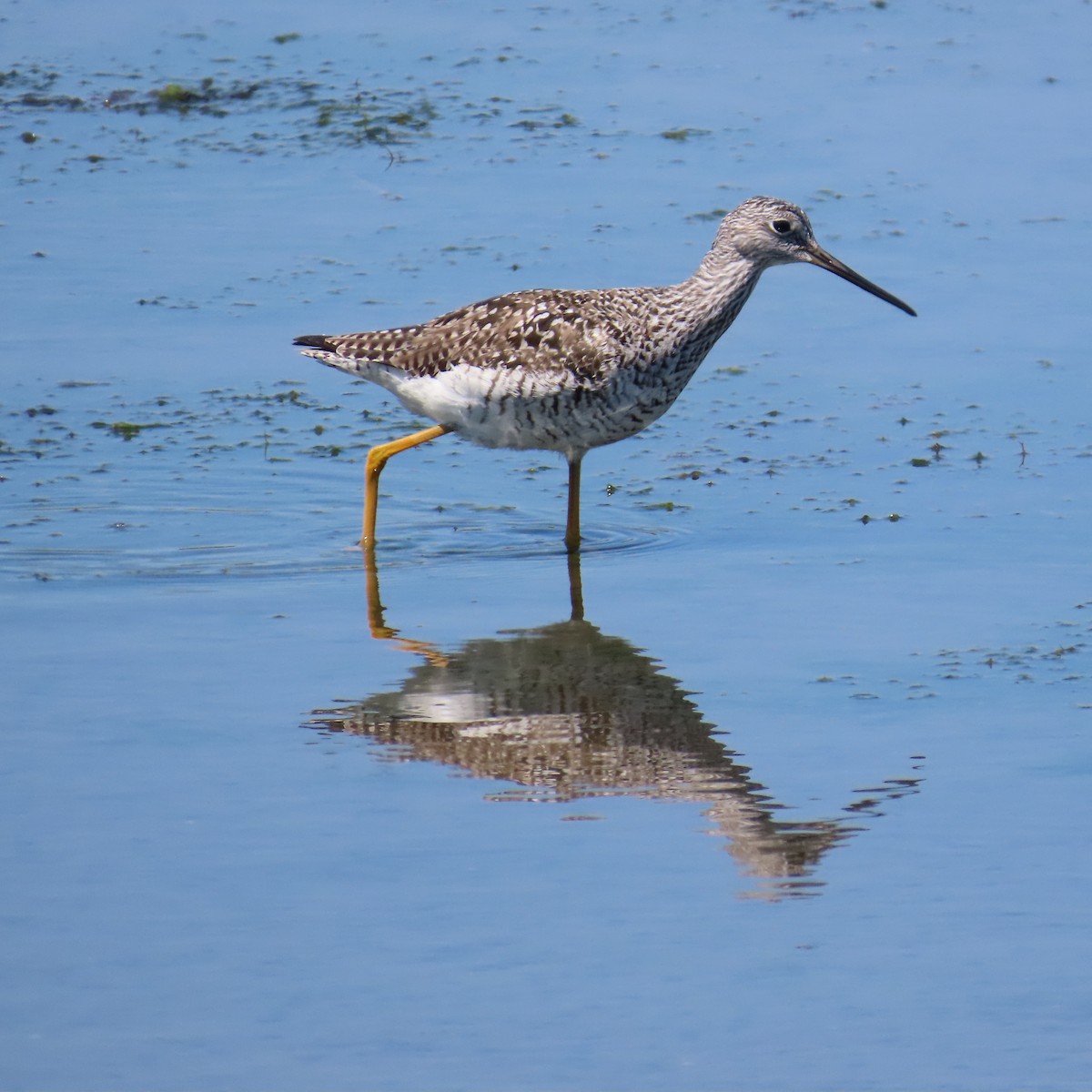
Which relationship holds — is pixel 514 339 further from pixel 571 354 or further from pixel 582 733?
pixel 582 733

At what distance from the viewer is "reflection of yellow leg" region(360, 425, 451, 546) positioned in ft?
31.6

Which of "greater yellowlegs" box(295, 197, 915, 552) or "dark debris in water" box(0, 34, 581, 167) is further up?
"dark debris in water" box(0, 34, 581, 167)

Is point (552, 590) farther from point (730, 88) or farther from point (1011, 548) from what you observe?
point (730, 88)

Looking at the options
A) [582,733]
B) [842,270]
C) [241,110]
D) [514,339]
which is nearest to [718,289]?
[842,270]

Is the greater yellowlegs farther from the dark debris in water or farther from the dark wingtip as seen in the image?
the dark debris in water

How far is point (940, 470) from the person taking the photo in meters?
10.2

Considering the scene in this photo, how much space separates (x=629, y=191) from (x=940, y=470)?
417 cm

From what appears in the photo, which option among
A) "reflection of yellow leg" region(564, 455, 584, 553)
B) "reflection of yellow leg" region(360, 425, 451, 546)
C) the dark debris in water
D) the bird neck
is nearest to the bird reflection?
"reflection of yellow leg" region(564, 455, 584, 553)

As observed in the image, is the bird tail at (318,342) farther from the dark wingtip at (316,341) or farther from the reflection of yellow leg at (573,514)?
the reflection of yellow leg at (573,514)

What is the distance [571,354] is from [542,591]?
1.01 meters

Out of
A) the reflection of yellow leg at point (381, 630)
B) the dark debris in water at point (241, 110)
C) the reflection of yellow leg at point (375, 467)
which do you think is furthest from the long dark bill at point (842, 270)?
the dark debris in water at point (241, 110)

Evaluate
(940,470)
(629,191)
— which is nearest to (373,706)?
(940,470)

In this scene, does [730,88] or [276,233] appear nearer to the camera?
[276,233]

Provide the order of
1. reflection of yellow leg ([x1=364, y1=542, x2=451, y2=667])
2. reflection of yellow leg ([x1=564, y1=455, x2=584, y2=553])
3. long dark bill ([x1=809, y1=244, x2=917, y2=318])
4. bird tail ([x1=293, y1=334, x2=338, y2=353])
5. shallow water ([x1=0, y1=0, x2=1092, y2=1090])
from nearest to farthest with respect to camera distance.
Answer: shallow water ([x1=0, y1=0, x2=1092, y2=1090])
reflection of yellow leg ([x1=364, y1=542, x2=451, y2=667])
reflection of yellow leg ([x1=564, y1=455, x2=584, y2=553])
long dark bill ([x1=809, y1=244, x2=917, y2=318])
bird tail ([x1=293, y1=334, x2=338, y2=353])
